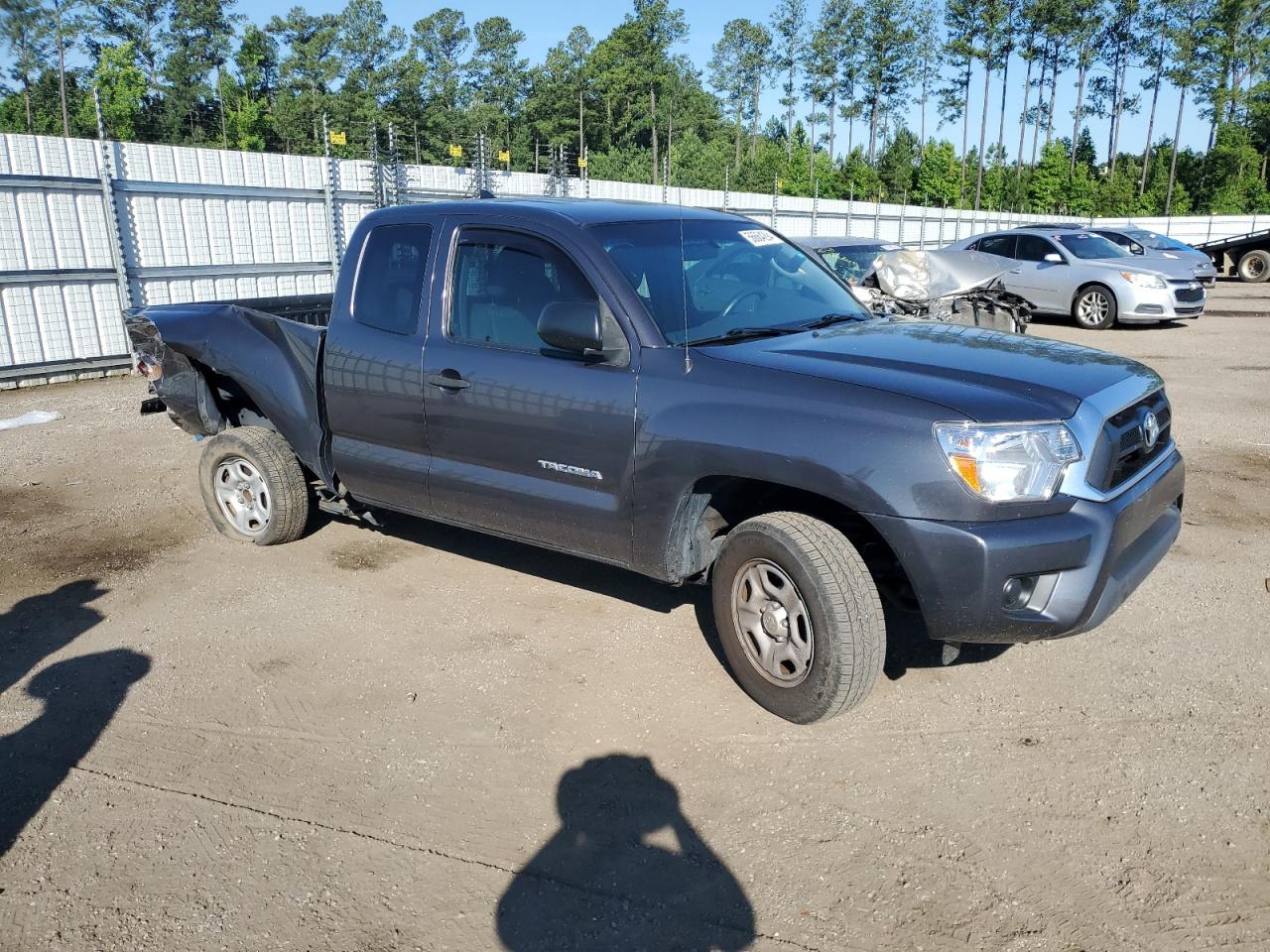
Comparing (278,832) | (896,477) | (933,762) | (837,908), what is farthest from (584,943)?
(896,477)

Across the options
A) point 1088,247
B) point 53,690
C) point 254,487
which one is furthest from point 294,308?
point 1088,247

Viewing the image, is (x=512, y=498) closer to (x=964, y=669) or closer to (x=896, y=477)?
(x=896, y=477)

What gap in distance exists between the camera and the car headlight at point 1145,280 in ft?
53.3

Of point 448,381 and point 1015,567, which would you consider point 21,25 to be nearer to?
point 448,381

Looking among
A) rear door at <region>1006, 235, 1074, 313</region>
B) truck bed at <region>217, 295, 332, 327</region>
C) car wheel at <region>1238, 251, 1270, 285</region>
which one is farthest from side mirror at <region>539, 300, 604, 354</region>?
car wheel at <region>1238, 251, 1270, 285</region>

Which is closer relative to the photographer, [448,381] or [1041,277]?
[448,381]

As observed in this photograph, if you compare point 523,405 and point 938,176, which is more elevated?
point 938,176

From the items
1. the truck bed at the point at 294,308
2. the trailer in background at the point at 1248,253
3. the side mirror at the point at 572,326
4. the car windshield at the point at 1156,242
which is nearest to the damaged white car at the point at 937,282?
the truck bed at the point at 294,308

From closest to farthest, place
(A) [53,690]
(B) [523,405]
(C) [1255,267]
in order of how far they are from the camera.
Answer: (A) [53,690] → (B) [523,405] → (C) [1255,267]

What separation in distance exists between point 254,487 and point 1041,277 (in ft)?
49.1

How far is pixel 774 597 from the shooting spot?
Answer: 3844 millimetres

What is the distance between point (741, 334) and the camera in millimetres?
4270

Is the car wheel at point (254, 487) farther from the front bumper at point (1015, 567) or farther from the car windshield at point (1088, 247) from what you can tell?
the car windshield at point (1088, 247)

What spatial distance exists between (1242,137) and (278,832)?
66.9m
